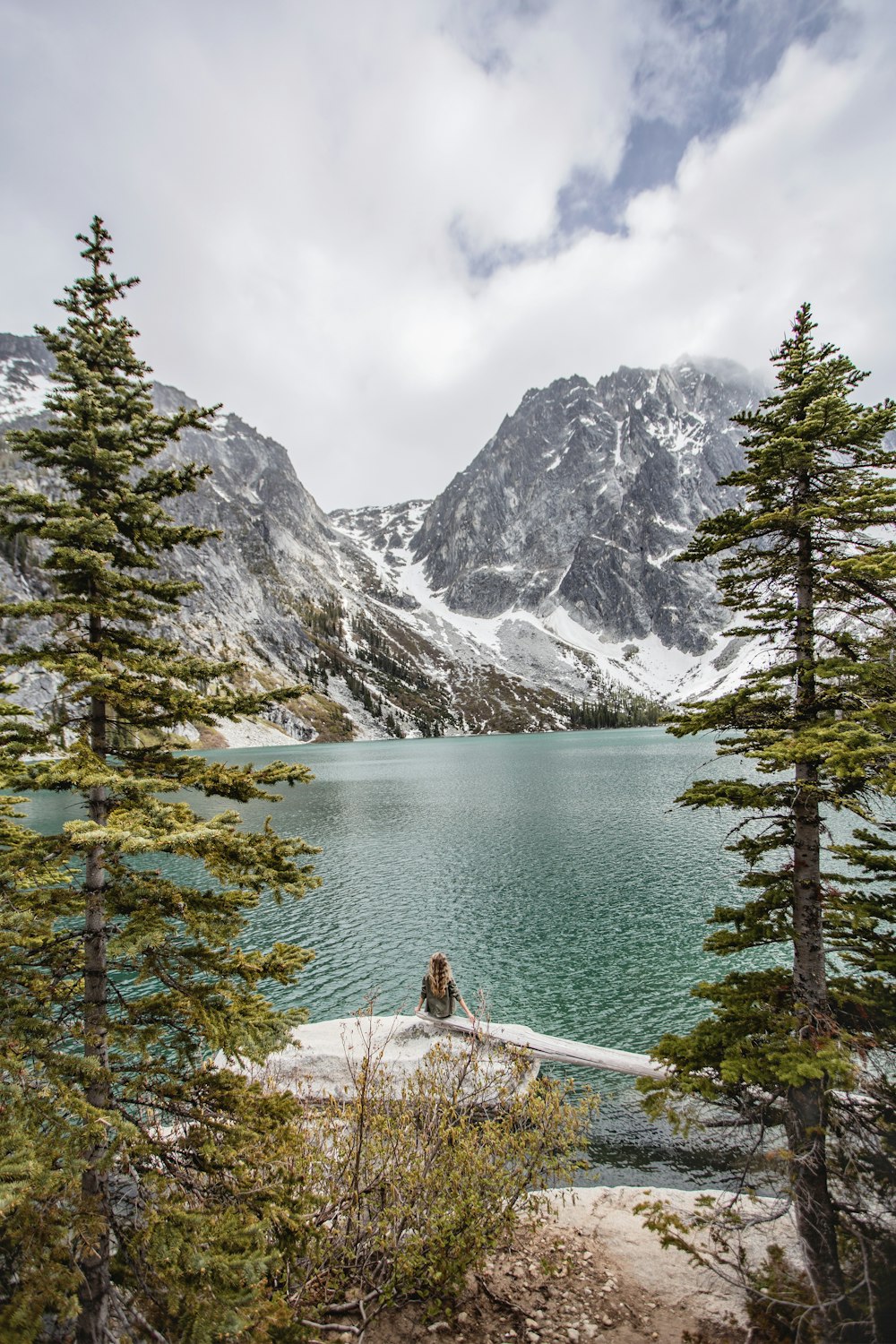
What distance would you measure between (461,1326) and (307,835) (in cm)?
5083

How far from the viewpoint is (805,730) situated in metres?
8.55

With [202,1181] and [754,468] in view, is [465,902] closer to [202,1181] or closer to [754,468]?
[202,1181]

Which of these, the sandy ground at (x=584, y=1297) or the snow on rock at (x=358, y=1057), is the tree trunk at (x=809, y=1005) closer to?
the sandy ground at (x=584, y=1297)

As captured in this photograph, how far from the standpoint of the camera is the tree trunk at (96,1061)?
21.2 ft

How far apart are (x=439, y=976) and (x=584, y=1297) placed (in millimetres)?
10726

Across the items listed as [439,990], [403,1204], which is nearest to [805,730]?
[403,1204]

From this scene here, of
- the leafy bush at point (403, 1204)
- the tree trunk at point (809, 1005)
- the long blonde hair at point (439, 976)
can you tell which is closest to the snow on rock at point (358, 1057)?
the long blonde hair at point (439, 976)

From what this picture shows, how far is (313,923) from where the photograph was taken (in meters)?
35.7

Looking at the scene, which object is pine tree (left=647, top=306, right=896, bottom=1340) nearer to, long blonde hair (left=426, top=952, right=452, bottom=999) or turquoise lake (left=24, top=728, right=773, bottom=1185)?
turquoise lake (left=24, top=728, right=773, bottom=1185)

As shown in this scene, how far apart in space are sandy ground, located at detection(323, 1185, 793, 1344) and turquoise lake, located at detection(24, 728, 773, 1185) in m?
3.53

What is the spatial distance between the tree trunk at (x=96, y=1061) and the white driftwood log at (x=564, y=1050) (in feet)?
42.1

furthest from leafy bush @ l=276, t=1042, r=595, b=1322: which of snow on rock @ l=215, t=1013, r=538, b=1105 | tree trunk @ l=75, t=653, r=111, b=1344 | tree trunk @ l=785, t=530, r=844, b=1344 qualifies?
tree trunk @ l=785, t=530, r=844, b=1344

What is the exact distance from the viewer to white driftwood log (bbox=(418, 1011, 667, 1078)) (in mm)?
18438

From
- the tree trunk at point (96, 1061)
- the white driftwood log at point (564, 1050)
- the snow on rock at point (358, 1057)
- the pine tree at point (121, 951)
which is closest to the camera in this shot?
the pine tree at point (121, 951)
